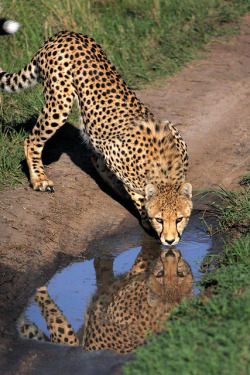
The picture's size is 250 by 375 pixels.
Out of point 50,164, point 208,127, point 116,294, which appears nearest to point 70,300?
point 116,294

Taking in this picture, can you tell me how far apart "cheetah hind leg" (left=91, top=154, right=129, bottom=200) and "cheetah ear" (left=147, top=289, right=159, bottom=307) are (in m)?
1.79

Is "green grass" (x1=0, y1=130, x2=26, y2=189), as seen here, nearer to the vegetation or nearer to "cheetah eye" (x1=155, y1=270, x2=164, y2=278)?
"cheetah eye" (x1=155, y1=270, x2=164, y2=278)

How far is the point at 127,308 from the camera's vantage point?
14.6 ft

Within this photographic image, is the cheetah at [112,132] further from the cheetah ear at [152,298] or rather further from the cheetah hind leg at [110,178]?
the cheetah ear at [152,298]

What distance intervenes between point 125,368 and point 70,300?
1298 mm

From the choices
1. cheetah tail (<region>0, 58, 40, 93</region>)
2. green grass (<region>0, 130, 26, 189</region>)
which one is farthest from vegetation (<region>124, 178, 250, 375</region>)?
cheetah tail (<region>0, 58, 40, 93</region>)

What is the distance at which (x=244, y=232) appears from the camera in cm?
517

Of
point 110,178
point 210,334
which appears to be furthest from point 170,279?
point 110,178

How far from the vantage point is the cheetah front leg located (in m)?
4.10

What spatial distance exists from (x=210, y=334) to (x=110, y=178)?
309 centimetres

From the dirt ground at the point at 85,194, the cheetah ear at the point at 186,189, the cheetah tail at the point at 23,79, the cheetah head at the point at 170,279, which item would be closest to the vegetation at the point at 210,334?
A: the cheetah head at the point at 170,279

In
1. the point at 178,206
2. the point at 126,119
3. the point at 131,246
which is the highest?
the point at 126,119

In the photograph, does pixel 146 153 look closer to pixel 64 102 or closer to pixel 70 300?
pixel 64 102

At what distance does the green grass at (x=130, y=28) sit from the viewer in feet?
27.6
